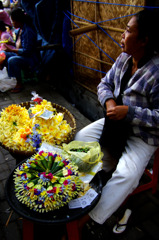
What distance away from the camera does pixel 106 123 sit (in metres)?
2.03

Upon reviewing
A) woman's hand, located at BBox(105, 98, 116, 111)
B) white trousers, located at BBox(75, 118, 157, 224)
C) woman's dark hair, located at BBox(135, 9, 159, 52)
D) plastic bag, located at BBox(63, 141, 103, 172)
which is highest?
woman's dark hair, located at BBox(135, 9, 159, 52)

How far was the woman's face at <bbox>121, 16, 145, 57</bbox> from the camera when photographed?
1635 millimetres

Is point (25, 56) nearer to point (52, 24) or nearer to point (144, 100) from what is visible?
point (52, 24)

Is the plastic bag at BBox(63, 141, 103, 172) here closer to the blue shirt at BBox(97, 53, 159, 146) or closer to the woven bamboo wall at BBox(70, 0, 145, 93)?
the blue shirt at BBox(97, 53, 159, 146)

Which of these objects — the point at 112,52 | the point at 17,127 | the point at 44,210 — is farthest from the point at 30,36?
the point at 44,210

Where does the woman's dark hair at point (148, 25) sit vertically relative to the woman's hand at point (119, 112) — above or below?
above

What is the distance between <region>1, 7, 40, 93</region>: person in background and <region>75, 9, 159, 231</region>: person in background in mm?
3128

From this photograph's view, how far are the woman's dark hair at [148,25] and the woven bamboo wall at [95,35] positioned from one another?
934 mm

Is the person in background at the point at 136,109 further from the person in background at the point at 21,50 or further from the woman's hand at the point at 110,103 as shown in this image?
the person in background at the point at 21,50

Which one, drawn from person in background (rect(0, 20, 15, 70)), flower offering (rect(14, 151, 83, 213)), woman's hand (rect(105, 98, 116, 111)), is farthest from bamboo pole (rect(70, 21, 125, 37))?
person in background (rect(0, 20, 15, 70))

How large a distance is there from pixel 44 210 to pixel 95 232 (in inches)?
37.4

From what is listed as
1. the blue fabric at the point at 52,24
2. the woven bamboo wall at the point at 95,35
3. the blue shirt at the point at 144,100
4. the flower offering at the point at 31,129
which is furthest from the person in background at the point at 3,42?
the blue shirt at the point at 144,100

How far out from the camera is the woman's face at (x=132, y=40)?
1635 millimetres

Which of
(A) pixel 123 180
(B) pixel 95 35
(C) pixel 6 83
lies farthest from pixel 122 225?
(C) pixel 6 83
